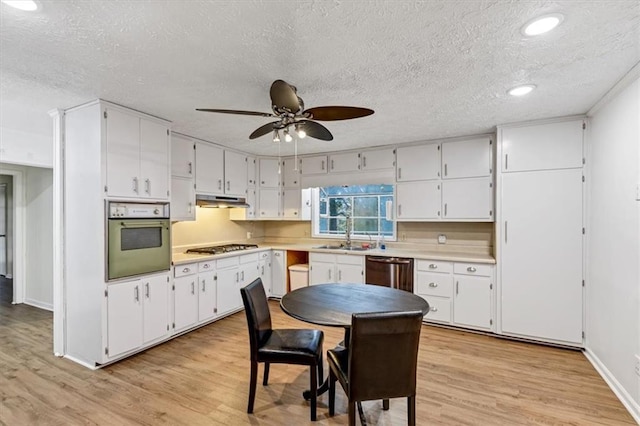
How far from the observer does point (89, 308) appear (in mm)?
2871

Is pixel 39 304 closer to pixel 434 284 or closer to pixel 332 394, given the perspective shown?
pixel 332 394

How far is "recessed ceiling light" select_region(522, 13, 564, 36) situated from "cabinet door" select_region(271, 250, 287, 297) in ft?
13.3

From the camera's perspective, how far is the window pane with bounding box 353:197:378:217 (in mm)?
5004

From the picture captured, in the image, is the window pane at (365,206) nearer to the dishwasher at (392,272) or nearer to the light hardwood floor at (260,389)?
the dishwasher at (392,272)

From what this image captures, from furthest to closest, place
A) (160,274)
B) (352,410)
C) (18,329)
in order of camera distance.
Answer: (18,329), (160,274), (352,410)

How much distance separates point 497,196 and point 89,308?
172 inches

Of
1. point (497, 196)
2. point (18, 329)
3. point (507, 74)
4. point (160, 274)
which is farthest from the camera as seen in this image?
point (18, 329)

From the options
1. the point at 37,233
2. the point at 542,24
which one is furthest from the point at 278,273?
the point at 542,24

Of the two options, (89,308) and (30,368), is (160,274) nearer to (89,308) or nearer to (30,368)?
(89,308)

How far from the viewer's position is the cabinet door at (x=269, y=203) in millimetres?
5238

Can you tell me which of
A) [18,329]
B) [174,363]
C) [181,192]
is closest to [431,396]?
[174,363]

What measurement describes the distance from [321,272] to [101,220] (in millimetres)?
2861

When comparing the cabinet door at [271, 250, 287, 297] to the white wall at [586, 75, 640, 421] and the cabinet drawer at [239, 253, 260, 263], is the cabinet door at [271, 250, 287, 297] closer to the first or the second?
the cabinet drawer at [239, 253, 260, 263]

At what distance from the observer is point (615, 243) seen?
257 cm
